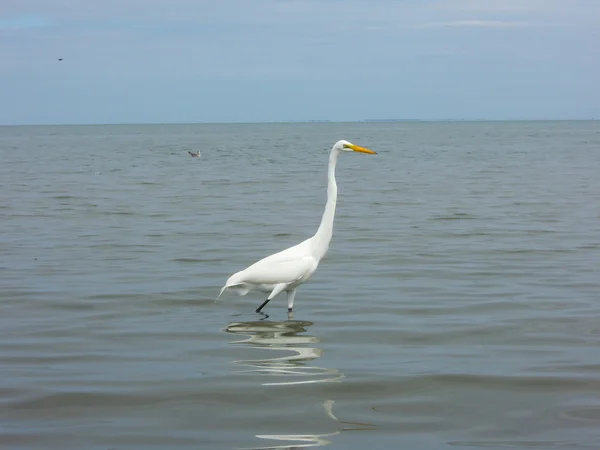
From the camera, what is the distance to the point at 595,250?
50.3ft

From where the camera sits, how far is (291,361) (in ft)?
28.1

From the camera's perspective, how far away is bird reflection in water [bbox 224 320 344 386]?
7985 mm

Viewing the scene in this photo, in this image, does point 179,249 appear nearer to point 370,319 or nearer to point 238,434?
point 370,319

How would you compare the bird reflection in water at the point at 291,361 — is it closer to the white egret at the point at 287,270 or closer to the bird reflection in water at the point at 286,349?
the bird reflection in water at the point at 286,349

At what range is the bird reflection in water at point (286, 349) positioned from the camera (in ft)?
26.2

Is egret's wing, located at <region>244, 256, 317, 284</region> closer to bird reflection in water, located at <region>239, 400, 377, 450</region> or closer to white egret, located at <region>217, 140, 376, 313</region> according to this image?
white egret, located at <region>217, 140, 376, 313</region>

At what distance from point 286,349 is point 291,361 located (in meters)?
0.47

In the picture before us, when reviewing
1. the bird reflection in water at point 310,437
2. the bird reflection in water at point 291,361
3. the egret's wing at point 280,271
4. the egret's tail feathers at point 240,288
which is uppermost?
the egret's wing at point 280,271

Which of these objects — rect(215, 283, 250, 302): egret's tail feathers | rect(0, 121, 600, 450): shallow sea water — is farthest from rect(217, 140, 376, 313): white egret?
rect(0, 121, 600, 450): shallow sea water

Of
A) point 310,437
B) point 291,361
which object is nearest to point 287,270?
point 291,361

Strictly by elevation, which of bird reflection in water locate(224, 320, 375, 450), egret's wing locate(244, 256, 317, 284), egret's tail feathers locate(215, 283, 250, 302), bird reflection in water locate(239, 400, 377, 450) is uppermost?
egret's wing locate(244, 256, 317, 284)

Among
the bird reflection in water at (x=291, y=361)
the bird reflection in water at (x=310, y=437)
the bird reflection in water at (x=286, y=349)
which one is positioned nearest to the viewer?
the bird reflection in water at (x=310, y=437)

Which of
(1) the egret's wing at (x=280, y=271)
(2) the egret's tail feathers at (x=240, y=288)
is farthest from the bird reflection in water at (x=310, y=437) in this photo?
(2) the egret's tail feathers at (x=240, y=288)

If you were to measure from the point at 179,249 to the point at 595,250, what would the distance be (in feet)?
22.7
